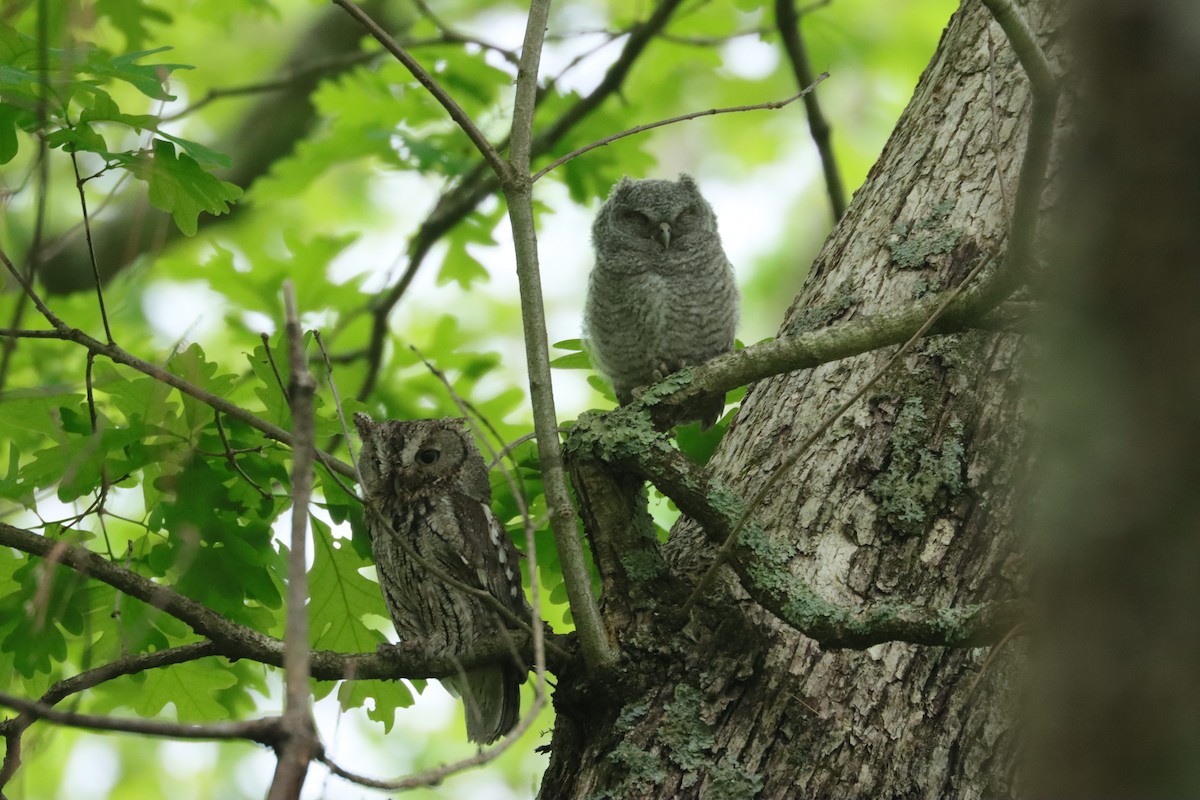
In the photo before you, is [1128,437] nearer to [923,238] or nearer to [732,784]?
[732,784]

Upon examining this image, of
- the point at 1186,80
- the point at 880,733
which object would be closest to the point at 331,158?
the point at 880,733

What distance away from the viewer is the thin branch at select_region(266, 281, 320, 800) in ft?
4.24

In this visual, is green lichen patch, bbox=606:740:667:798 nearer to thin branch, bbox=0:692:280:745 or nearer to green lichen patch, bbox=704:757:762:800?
green lichen patch, bbox=704:757:762:800

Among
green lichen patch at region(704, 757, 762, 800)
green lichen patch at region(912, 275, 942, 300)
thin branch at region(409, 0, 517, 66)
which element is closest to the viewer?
green lichen patch at region(704, 757, 762, 800)

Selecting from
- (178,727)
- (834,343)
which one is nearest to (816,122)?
(834,343)

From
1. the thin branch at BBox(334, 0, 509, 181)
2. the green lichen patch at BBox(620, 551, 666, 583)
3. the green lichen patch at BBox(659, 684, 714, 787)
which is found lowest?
the green lichen patch at BBox(659, 684, 714, 787)

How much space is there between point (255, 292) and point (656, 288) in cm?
218

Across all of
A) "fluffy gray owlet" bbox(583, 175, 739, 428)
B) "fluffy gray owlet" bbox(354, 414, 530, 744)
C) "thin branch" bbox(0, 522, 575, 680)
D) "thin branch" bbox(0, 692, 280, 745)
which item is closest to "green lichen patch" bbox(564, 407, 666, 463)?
"thin branch" bbox(0, 522, 575, 680)

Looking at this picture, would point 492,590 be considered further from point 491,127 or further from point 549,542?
point 491,127

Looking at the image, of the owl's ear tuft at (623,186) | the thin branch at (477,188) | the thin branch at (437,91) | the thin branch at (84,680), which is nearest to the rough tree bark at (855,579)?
the thin branch at (437,91)

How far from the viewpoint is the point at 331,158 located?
20.2 ft

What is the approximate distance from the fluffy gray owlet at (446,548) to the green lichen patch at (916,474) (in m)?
1.20

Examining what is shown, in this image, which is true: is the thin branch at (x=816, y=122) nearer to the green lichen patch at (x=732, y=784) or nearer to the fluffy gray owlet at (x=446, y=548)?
the fluffy gray owlet at (x=446, y=548)

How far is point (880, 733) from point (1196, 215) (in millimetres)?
1851
